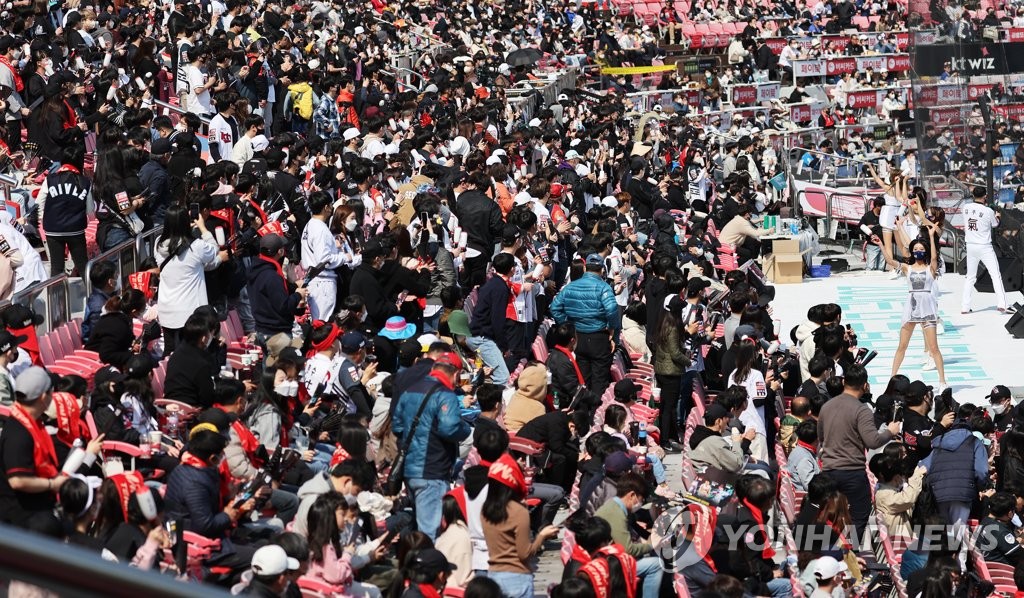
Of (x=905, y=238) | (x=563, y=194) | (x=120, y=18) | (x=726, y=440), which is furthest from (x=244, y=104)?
(x=905, y=238)

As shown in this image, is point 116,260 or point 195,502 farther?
point 116,260

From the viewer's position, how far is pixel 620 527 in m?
7.69

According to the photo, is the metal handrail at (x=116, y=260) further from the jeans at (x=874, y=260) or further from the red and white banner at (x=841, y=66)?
the red and white banner at (x=841, y=66)

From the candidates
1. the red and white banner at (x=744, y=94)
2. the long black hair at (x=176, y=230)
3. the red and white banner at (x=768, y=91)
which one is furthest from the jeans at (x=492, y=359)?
the red and white banner at (x=768, y=91)

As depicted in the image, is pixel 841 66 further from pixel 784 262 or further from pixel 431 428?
pixel 431 428

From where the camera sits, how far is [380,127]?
1523 centimetres

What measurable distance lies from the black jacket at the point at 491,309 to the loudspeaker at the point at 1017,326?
8.79 m

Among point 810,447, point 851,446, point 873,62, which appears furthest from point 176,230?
point 873,62

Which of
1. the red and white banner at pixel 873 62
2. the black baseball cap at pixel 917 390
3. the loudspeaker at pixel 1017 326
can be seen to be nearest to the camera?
the black baseball cap at pixel 917 390

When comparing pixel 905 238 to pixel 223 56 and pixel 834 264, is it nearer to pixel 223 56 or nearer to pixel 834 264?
pixel 834 264

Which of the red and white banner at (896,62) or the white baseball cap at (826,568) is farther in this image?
the red and white banner at (896,62)

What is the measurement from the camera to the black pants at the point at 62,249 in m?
10.9

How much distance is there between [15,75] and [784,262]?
37.4 feet

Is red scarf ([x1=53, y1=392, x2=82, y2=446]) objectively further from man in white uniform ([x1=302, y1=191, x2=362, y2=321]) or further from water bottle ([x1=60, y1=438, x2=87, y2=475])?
man in white uniform ([x1=302, y1=191, x2=362, y2=321])
